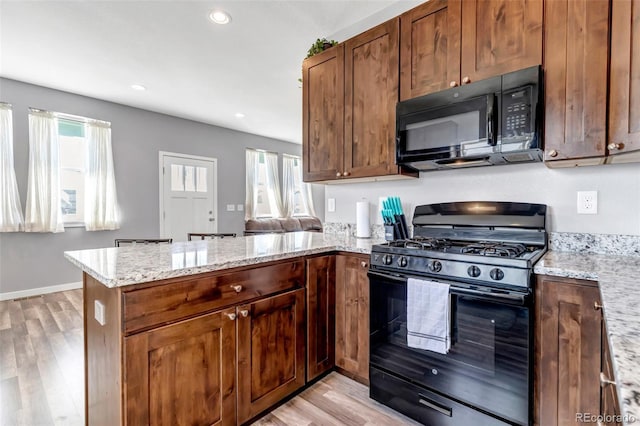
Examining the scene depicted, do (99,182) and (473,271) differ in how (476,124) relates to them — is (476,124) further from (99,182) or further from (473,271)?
(99,182)

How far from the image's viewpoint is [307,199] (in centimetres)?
816

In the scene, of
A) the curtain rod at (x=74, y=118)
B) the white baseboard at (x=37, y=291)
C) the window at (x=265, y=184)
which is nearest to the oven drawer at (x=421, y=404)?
the white baseboard at (x=37, y=291)

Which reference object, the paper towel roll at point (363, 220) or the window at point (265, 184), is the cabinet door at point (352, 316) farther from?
the window at point (265, 184)

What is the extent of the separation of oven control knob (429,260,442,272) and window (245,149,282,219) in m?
5.58

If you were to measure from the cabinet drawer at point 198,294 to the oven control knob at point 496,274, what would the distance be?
104 centimetres

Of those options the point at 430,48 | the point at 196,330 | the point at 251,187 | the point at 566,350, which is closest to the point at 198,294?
the point at 196,330

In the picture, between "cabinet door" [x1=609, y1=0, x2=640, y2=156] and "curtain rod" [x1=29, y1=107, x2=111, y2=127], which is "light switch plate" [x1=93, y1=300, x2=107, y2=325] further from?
"curtain rod" [x1=29, y1=107, x2=111, y2=127]

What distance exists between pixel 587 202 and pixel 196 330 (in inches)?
83.7

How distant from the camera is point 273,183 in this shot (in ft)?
23.5

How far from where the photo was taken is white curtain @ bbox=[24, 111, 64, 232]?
398 cm

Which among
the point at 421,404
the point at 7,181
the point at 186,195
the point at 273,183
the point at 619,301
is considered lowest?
the point at 421,404

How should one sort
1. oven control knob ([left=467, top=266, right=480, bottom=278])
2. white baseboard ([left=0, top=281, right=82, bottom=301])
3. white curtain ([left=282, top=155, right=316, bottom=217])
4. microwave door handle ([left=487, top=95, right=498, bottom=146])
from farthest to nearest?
white curtain ([left=282, top=155, right=316, bottom=217]) < white baseboard ([left=0, top=281, right=82, bottom=301]) < microwave door handle ([left=487, top=95, right=498, bottom=146]) < oven control knob ([left=467, top=266, right=480, bottom=278])

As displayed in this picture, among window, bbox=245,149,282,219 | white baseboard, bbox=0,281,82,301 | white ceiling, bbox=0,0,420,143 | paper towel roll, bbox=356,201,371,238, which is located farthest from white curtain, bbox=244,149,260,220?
paper towel roll, bbox=356,201,371,238

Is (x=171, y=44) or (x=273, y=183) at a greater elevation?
(x=171, y=44)
